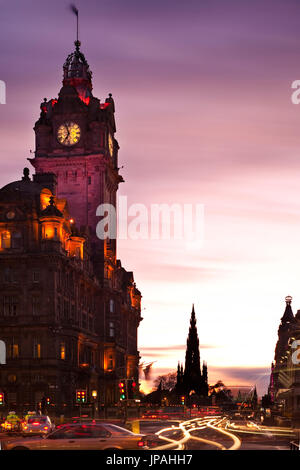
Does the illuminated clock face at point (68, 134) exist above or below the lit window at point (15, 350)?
above

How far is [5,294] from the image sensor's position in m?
114

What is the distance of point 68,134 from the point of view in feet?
486

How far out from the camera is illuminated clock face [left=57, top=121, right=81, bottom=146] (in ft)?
486

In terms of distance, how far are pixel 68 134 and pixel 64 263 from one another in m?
37.3

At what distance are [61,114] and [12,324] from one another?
48702 mm

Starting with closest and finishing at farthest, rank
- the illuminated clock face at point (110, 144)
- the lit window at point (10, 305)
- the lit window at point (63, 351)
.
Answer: the lit window at point (10, 305)
the lit window at point (63, 351)
the illuminated clock face at point (110, 144)

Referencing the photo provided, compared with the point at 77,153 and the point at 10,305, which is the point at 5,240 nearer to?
the point at 10,305

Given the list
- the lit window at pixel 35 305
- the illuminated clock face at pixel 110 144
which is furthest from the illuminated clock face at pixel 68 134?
the lit window at pixel 35 305

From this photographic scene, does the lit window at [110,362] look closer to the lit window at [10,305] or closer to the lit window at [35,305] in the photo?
the lit window at [35,305]

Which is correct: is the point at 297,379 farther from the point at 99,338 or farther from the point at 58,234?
the point at 58,234

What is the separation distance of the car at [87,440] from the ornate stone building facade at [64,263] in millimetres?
78235

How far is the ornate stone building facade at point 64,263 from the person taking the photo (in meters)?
112

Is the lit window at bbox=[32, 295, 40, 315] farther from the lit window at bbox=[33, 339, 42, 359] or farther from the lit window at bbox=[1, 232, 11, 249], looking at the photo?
the lit window at bbox=[1, 232, 11, 249]
